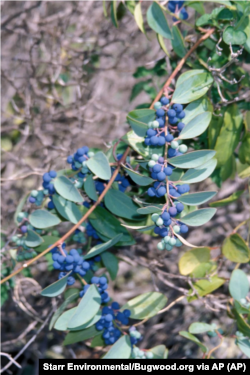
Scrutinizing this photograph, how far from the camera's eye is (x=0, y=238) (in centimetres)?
142

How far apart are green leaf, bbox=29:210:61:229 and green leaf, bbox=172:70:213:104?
45cm

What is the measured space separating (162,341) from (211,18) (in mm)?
1344

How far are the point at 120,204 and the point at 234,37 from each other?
1.68ft

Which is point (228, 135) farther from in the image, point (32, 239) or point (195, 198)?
point (32, 239)

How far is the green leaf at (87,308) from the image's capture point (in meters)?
1.00

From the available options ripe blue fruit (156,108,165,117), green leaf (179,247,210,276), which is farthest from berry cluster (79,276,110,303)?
ripe blue fruit (156,108,165,117)

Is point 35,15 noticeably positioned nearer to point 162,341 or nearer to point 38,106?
point 38,106

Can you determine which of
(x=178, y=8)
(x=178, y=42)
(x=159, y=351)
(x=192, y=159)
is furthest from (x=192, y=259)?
(x=178, y=8)

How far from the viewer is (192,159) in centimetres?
97

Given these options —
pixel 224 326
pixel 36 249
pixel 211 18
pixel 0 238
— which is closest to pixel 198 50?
pixel 211 18

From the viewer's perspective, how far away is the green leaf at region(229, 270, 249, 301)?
1171 millimetres

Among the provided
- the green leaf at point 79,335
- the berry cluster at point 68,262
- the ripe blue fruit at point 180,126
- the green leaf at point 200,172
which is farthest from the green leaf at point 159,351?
the ripe blue fruit at point 180,126

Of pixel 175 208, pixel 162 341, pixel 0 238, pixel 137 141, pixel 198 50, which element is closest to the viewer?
pixel 175 208

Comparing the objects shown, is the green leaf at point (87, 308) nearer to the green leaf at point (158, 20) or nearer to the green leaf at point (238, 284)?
the green leaf at point (238, 284)
